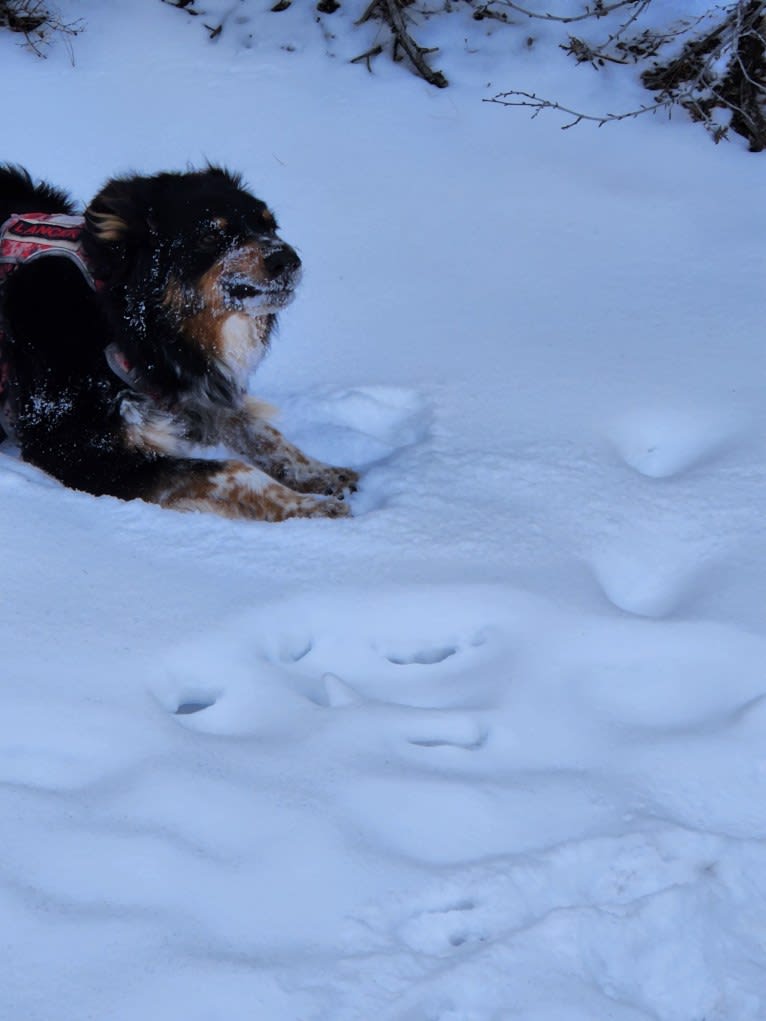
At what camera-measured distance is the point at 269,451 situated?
153 inches

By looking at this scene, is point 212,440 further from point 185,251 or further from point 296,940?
point 296,940

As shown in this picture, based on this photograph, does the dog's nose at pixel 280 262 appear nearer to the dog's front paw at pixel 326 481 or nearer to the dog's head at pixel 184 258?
the dog's head at pixel 184 258

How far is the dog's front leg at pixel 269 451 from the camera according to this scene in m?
3.81

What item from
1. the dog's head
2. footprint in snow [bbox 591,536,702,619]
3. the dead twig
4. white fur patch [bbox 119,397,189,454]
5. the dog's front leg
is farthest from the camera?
the dead twig

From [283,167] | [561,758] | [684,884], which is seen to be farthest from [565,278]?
[684,884]

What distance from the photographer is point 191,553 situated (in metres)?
3.06

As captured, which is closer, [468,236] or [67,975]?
[67,975]

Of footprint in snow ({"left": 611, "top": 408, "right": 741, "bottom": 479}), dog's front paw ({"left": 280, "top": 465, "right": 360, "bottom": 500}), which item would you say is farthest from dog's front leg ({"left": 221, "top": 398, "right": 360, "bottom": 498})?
footprint in snow ({"left": 611, "top": 408, "right": 741, "bottom": 479})

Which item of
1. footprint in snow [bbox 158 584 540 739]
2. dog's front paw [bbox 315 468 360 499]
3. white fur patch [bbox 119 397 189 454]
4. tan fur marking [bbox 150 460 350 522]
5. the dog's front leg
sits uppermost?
footprint in snow [bbox 158 584 540 739]

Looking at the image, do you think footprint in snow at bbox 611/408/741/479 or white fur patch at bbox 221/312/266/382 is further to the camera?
footprint in snow at bbox 611/408/741/479

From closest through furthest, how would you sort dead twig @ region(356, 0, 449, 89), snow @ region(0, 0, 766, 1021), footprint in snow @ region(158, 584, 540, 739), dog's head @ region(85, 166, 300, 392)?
snow @ region(0, 0, 766, 1021)
footprint in snow @ region(158, 584, 540, 739)
dog's head @ region(85, 166, 300, 392)
dead twig @ region(356, 0, 449, 89)

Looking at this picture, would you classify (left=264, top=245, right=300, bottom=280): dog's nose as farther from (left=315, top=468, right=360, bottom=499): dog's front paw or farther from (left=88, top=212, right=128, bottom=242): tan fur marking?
(left=315, top=468, right=360, bottom=499): dog's front paw

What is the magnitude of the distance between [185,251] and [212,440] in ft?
2.29

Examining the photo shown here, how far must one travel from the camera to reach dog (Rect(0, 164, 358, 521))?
338cm
